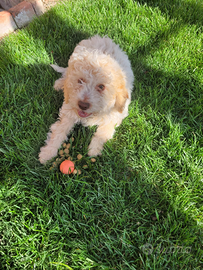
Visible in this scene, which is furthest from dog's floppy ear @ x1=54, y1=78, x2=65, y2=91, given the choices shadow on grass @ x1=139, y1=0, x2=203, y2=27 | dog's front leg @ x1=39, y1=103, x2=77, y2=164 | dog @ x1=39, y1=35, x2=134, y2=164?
shadow on grass @ x1=139, y1=0, x2=203, y2=27

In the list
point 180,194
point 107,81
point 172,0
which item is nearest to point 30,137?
point 107,81

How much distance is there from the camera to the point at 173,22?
300 cm

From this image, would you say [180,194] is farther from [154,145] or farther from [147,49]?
[147,49]

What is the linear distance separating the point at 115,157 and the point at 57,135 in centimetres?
69

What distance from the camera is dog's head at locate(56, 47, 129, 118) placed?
1599mm

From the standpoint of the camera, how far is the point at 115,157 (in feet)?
6.67

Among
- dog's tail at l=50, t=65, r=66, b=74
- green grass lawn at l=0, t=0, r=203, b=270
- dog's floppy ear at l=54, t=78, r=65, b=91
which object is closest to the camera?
green grass lawn at l=0, t=0, r=203, b=270

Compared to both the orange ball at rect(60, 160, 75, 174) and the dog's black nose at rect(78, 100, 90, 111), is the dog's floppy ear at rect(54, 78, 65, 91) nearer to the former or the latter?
the dog's black nose at rect(78, 100, 90, 111)

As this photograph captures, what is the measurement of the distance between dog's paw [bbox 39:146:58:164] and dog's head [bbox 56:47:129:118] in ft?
1.98

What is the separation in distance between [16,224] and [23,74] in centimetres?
185

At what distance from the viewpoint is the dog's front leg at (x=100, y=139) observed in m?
2.03

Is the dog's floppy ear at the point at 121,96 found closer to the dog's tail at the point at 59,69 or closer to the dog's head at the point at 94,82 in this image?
the dog's head at the point at 94,82

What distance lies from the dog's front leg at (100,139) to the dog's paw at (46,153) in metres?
0.39

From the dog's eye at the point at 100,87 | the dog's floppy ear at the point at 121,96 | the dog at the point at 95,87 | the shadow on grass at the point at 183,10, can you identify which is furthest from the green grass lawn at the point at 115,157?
the dog's eye at the point at 100,87
